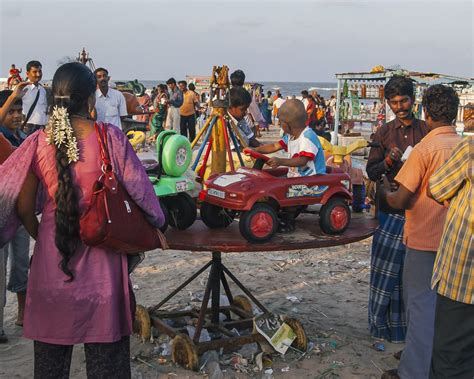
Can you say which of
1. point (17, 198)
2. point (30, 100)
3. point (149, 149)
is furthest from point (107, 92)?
point (149, 149)

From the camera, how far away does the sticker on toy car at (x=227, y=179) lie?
A: 3.60m

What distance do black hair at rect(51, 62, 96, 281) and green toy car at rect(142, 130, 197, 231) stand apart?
1146 millimetres

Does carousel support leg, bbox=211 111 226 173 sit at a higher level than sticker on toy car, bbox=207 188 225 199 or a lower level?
higher

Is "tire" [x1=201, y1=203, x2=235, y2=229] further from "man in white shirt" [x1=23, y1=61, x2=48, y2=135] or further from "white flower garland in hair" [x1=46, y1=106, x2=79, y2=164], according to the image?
"man in white shirt" [x1=23, y1=61, x2=48, y2=135]

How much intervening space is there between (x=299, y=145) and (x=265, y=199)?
1.55 feet

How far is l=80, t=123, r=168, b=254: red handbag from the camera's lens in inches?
94.4

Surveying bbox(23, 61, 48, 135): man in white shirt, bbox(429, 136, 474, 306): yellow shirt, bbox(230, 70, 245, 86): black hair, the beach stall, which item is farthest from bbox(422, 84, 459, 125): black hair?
the beach stall

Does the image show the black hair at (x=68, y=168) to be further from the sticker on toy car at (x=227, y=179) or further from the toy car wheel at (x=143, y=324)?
the toy car wheel at (x=143, y=324)

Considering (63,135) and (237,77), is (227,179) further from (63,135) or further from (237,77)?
(237,77)

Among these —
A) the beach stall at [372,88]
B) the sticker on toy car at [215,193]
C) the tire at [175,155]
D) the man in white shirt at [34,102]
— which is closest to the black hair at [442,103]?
the sticker on toy car at [215,193]

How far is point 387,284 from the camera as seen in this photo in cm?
439

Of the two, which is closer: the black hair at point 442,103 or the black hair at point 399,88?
the black hair at point 442,103

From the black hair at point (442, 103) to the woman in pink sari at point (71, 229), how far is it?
1632 millimetres

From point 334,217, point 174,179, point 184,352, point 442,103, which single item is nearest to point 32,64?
point 174,179
